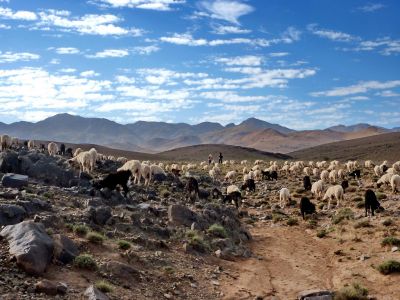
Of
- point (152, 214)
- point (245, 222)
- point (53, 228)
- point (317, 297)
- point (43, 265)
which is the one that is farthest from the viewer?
point (245, 222)

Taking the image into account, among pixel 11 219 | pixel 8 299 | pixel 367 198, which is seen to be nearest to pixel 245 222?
pixel 367 198

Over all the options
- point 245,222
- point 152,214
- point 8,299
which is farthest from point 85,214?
point 245,222

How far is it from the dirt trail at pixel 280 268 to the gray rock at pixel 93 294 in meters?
3.92

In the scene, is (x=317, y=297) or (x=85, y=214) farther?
(x=85, y=214)

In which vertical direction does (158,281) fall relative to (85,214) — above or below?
below

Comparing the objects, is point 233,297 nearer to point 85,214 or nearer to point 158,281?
point 158,281

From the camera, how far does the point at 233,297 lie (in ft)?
42.1

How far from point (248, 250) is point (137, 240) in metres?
5.00

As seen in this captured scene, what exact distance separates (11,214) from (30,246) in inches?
123

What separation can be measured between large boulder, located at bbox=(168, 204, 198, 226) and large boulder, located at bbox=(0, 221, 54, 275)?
818cm

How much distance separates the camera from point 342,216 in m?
23.8

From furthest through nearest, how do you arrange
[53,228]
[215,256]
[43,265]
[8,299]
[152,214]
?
[152,214], [215,256], [53,228], [43,265], [8,299]

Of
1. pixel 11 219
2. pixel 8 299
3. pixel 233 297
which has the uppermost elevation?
pixel 11 219

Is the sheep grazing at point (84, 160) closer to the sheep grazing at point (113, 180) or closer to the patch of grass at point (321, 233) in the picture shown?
the sheep grazing at point (113, 180)
